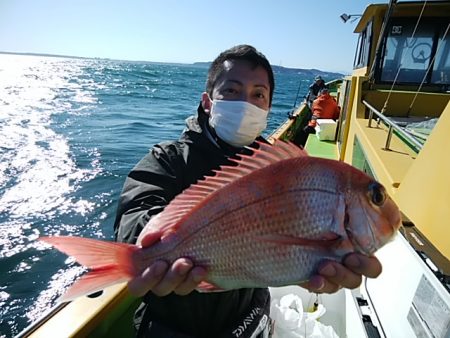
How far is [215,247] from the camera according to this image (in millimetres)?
1214

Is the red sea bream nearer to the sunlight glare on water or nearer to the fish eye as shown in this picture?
the fish eye

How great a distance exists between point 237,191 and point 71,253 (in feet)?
1.92

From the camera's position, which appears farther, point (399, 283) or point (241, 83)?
point (241, 83)

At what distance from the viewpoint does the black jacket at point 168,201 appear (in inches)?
65.4

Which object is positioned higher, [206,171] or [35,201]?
[206,171]

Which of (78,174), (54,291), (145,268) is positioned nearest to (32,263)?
(54,291)

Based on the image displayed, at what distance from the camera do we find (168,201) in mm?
1785

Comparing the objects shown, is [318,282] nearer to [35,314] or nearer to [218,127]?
[218,127]

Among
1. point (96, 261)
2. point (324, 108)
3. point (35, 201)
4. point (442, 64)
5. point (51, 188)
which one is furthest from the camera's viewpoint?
point (324, 108)

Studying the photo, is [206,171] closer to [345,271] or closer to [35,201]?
[345,271]

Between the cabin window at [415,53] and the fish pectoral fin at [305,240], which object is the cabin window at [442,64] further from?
the fish pectoral fin at [305,240]

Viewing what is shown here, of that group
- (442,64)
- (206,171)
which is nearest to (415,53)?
(442,64)

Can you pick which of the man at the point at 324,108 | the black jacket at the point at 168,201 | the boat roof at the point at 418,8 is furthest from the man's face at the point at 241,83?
the man at the point at 324,108

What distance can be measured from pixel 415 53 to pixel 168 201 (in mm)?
6774
